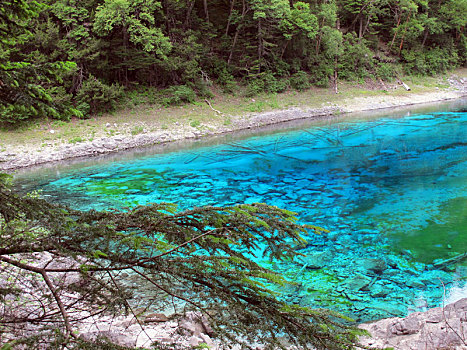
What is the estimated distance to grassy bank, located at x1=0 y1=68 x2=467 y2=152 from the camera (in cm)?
1712

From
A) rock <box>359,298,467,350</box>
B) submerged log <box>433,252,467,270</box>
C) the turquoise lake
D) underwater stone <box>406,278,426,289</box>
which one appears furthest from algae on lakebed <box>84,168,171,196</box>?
rock <box>359,298,467,350</box>

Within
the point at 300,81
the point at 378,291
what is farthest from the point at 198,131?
the point at 378,291

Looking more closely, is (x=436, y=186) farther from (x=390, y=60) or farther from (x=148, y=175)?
(x=390, y=60)

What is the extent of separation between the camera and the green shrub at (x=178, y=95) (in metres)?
22.6

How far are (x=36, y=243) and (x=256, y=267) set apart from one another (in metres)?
1.55

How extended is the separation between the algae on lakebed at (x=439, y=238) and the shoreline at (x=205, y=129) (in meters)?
11.4

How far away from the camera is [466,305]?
4.30 meters

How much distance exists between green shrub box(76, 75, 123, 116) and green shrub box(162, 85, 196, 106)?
3.22 meters

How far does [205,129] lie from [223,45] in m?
10.2

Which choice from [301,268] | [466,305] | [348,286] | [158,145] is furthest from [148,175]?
[466,305]

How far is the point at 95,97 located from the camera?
769 inches

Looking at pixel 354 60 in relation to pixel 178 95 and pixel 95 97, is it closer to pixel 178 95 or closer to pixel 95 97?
pixel 178 95

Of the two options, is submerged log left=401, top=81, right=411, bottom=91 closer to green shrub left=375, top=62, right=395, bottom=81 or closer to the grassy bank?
the grassy bank

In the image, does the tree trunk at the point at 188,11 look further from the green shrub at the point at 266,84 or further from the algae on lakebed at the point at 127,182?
the algae on lakebed at the point at 127,182
